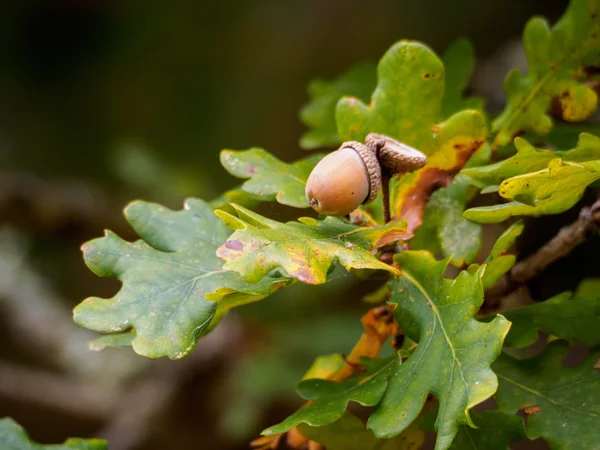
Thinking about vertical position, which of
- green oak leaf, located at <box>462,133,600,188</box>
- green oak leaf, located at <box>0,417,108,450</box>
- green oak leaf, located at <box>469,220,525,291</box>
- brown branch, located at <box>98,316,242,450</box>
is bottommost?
brown branch, located at <box>98,316,242,450</box>

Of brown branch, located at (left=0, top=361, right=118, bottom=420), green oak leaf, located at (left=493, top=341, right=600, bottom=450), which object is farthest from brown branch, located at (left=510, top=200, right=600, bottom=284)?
brown branch, located at (left=0, top=361, right=118, bottom=420)

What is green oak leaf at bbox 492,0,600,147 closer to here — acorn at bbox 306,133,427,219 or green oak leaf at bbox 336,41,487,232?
green oak leaf at bbox 336,41,487,232

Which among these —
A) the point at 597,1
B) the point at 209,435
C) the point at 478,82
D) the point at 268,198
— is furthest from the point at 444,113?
the point at 209,435

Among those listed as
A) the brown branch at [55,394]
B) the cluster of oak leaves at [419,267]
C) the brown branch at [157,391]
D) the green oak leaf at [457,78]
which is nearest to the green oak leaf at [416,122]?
the cluster of oak leaves at [419,267]

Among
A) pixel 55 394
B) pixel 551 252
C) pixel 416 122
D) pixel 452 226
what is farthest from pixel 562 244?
pixel 55 394

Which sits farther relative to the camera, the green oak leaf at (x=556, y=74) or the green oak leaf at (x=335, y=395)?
the green oak leaf at (x=556, y=74)

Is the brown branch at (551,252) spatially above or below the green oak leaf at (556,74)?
below

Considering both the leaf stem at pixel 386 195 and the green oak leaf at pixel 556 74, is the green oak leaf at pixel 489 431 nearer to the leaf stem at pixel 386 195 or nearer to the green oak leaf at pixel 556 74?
the leaf stem at pixel 386 195

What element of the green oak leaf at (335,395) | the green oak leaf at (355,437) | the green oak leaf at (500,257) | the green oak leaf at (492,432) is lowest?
the green oak leaf at (355,437)

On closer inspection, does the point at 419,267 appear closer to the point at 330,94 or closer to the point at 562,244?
the point at 562,244
